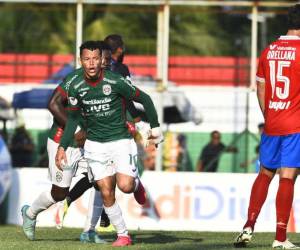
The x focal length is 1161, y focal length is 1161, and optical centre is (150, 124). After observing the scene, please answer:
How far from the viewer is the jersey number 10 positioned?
10.6 metres

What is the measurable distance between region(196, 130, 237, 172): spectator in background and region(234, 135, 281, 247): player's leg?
319 inches

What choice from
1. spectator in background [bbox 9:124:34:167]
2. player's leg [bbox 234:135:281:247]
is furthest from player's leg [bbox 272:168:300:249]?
spectator in background [bbox 9:124:34:167]

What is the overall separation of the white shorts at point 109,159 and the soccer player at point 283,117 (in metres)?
1.37

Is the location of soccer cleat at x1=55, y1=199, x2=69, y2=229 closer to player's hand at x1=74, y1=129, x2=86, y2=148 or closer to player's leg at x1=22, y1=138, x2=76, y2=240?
player's leg at x1=22, y1=138, x2=76, y2=240

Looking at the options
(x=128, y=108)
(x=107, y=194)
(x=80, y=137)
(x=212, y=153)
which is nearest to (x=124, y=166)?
(x=107, y=194)

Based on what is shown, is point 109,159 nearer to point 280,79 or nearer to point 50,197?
point 50,197

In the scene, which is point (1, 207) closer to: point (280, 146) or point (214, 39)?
point (280, 146)

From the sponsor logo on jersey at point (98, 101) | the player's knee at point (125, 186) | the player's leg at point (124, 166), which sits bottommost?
the player's knee at point (125, 186)

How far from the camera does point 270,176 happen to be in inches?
428

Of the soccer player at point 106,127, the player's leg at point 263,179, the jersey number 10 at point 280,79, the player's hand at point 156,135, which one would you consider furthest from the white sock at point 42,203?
the jersey number 10 at point 280,79

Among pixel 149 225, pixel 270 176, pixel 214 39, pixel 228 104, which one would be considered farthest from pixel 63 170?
pixel 214 39

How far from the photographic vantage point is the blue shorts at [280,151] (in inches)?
417

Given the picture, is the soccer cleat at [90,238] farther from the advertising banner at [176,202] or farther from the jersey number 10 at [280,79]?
the advertising banner at [176,202]

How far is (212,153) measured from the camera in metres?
19.5
